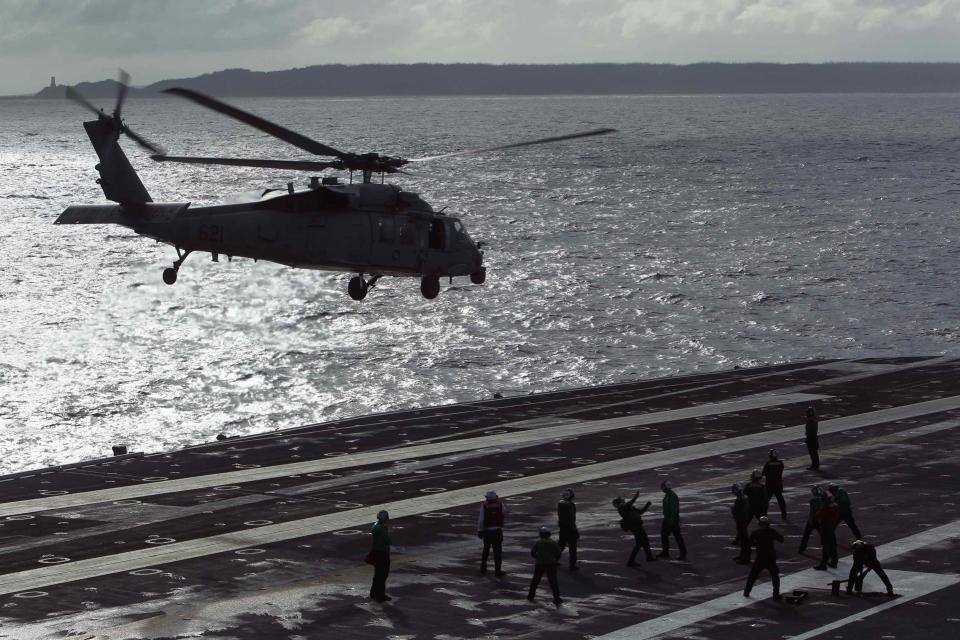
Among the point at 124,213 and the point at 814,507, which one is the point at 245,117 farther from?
the point at 814,507

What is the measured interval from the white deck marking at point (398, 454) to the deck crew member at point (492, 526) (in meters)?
12.4

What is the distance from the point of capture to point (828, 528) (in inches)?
1064

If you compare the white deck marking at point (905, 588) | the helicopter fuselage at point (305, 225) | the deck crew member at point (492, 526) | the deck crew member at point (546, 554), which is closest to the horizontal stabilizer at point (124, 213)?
the helicopter fuselage at point (305, 225)

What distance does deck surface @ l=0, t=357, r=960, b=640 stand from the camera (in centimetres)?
2447

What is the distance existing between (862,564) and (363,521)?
12.4m

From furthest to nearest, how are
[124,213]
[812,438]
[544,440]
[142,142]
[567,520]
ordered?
1. [544,440]
2. [812,438]
3. [124,213]
4. [142,142]
5. [567,520]

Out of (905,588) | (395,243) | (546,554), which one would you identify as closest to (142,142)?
(395,243)

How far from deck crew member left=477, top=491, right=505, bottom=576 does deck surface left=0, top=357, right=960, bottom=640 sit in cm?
54

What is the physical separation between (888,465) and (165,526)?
69.6 ft

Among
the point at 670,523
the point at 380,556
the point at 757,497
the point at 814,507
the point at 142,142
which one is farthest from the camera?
the point at 142,142

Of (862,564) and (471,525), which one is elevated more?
(862,564)

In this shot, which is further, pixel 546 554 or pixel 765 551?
pixel 765 551

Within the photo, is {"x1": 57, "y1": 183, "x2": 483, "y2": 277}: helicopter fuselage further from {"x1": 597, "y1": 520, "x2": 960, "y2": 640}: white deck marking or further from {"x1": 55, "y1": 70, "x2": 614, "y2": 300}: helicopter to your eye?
{"x1": 597, "y1": 520, "x2": 960, "y2": 640}: white deck marking

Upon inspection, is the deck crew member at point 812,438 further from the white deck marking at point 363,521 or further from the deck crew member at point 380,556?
the deck crew member at point 380,556
